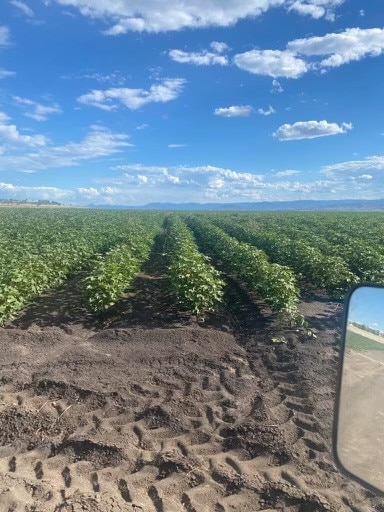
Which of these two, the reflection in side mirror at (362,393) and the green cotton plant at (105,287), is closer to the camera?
the reflection in side mirror at (362,393)

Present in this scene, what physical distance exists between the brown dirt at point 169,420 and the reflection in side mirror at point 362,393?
2125 mm

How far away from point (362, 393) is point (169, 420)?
12.1ft

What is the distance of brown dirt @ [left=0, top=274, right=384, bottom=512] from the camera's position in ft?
12.7

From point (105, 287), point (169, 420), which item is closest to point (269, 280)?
point (105, 287)

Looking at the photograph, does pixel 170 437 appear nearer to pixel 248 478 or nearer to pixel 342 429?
pixel 248 478

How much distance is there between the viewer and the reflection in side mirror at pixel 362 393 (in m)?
1.88

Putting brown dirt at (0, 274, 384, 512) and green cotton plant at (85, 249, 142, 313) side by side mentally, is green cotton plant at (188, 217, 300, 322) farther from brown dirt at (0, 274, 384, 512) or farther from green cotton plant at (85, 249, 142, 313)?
green cotton plant at (85, 249, 142, 313)

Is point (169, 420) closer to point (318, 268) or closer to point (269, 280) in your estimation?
point (269, 280)

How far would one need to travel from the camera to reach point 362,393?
209 cm

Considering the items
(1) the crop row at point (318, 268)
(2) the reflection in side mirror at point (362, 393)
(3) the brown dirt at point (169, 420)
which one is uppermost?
(2) the reflection in side mirror at point (362, 393)

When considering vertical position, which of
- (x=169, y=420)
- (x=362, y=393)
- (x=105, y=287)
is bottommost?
(x=169, y=420)

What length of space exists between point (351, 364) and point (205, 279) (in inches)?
320

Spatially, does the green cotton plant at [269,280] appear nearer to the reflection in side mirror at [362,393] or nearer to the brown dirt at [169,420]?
the brown dirt at [169,420]

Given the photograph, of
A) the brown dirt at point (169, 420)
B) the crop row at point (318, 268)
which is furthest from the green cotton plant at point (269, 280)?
the crop row at point (318, 268)
